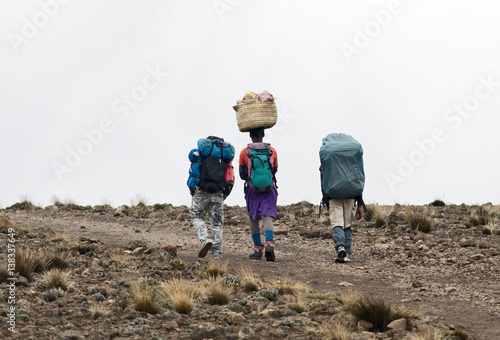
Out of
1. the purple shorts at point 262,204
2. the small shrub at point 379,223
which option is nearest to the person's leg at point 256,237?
the purple shorts at point 262,204

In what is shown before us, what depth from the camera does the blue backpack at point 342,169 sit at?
1078 cm

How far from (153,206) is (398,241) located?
39.0 ft

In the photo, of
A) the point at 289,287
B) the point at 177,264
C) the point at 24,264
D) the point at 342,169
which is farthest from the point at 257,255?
the point at 24,264

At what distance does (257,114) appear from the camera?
34.9 ft

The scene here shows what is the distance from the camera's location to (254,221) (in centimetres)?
1115

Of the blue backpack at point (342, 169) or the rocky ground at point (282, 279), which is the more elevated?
the blue backpack at point (342, 169)

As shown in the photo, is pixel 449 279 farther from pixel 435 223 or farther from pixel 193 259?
pixel 435 223

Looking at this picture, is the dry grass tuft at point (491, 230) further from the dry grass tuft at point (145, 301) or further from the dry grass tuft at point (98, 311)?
the dry grass tuft at point (98, 311)

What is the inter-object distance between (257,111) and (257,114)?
6 cm

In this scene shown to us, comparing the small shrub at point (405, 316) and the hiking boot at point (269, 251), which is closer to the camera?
the small shrub at point (405, 316)

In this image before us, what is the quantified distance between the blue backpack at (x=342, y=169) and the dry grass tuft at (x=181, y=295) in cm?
433

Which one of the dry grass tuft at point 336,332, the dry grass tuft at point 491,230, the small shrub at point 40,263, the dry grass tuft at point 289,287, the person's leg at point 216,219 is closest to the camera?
the dry grass tuft at point 336,332

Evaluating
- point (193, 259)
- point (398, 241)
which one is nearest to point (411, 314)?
point (193, 259)

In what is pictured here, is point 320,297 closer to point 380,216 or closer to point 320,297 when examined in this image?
point 320,297
